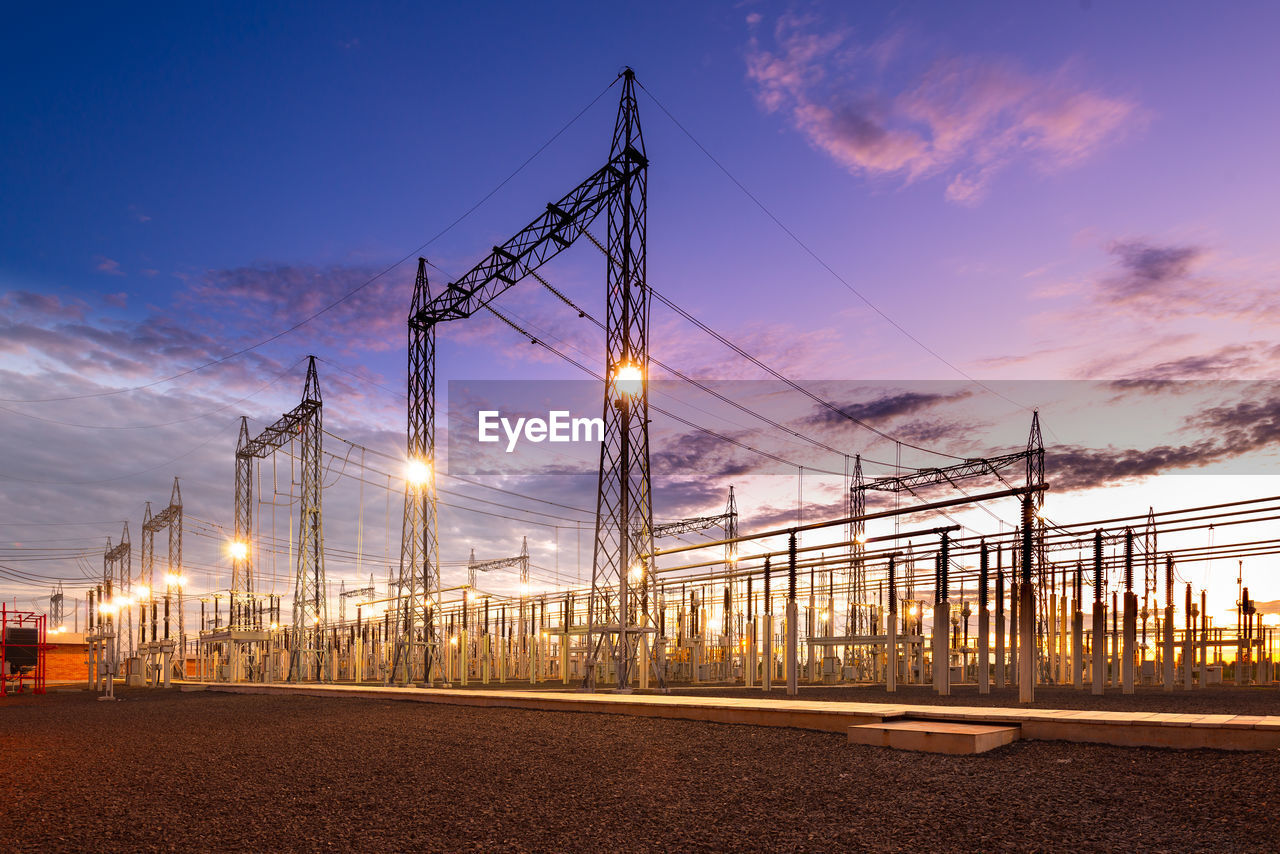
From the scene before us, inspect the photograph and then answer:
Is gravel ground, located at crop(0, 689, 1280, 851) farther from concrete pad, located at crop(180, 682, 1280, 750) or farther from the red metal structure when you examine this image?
the red metal structure

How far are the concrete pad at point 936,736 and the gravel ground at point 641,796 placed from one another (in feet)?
0.52

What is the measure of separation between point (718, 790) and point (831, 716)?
2939 millimetres

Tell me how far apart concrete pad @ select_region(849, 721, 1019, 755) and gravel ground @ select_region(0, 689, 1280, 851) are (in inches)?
6.3

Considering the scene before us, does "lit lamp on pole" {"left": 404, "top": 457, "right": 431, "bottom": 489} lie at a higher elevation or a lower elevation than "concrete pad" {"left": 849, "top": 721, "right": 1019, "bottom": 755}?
higher

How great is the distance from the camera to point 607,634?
19.4 meters

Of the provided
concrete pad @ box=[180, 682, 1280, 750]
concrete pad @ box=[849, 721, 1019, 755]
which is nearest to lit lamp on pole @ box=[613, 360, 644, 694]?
concrete pad @ box=[180, 682, 1280, 750]

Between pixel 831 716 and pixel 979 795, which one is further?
pixel 831 716

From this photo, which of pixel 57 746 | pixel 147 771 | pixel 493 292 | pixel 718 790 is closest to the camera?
pixel 718 790

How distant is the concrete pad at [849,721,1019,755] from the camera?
266 inches

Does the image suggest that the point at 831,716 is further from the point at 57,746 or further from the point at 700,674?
the point at 700,674

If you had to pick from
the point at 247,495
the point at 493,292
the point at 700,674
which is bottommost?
the point at 700,674

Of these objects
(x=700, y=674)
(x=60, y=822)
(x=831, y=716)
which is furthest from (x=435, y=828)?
(x=700, y=674)

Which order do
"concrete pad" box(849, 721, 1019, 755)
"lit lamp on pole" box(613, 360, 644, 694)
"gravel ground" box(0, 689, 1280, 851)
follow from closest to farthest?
"gravel ground" box(0, 689, 1280, 851) → "concrete pad" box(849, 721, 1019, 755) → "lit lamp on pole" box(613, 360, 644, 694)

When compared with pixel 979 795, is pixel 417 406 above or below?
above
